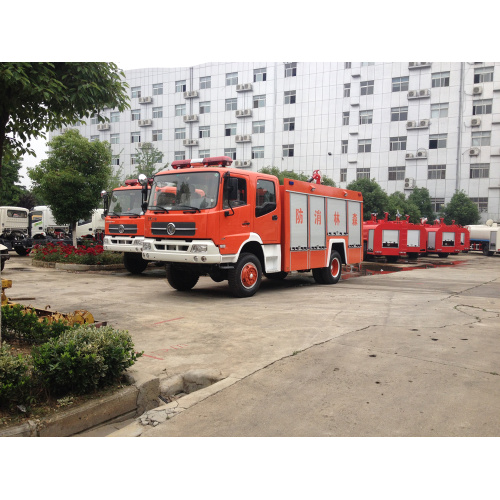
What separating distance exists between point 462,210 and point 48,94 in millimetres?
40189

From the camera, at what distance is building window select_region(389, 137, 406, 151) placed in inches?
1790

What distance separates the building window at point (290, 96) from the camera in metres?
48.2

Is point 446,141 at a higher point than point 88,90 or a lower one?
higher

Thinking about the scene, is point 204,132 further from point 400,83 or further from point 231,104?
point 400,83

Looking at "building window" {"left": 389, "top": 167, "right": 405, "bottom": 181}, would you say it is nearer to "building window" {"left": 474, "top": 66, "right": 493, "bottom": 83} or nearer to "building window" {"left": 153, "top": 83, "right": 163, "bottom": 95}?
"building window" {"left": 474, "top": 66, "right": 493, "bottom": 83}

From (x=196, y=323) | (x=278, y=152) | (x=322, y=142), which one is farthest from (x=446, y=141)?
(x=196, y=323)

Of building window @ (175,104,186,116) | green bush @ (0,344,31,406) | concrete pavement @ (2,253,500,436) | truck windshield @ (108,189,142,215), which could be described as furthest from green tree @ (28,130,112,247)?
building window @ (175,104,186,116)

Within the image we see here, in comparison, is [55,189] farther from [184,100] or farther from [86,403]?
[184,100]

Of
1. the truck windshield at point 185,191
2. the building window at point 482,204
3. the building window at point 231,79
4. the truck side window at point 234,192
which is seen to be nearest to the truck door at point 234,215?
the truck side window at point 234,192

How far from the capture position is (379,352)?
5609mm

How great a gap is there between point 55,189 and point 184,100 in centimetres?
3842

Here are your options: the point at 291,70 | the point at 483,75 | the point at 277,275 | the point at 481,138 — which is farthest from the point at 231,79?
the point at 277,275

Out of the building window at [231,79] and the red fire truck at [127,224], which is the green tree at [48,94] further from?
the building window at [231,79]

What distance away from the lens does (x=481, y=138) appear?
42469mm
